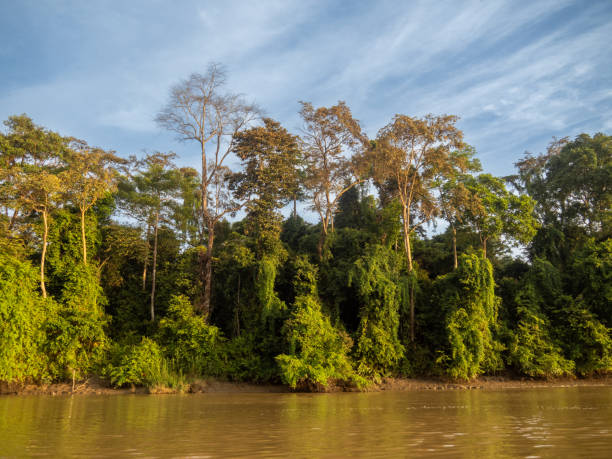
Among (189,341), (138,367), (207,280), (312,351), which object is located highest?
(207,280)

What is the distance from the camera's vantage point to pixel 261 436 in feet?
23.7

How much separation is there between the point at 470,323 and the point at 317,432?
51.6 ft

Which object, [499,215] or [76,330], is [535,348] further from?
[76,330]

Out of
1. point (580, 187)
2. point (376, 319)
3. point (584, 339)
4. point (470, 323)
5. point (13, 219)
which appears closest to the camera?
point (470, 323)

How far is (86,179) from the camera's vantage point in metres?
22.9

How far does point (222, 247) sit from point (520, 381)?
17027mm

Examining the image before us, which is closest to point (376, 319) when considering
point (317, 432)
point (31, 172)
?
point (317, 432)

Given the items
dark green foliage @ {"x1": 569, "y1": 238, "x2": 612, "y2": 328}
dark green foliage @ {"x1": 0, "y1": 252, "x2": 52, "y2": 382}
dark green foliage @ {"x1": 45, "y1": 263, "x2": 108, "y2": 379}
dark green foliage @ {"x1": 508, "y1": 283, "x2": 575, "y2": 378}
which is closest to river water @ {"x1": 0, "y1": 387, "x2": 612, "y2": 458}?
dark green foliage @ {"x1": 0, "y1": 252, "x2": 52, "y2": 382}

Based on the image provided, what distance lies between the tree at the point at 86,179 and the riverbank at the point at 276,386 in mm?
6440

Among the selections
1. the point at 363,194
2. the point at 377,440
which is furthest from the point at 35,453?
the point at 363,194

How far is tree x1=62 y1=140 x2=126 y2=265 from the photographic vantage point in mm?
22828

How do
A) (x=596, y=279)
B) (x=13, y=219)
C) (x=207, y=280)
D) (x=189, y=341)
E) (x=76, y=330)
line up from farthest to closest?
1. (x=207, y=280)
2. (x=13, y=219)
3. (x=596, y=279)
4. (x=189, y=341)
5. (x=76, y=330)

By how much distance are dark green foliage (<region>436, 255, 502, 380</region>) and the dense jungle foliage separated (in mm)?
79

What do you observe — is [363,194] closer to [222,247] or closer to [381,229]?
[381,229]
